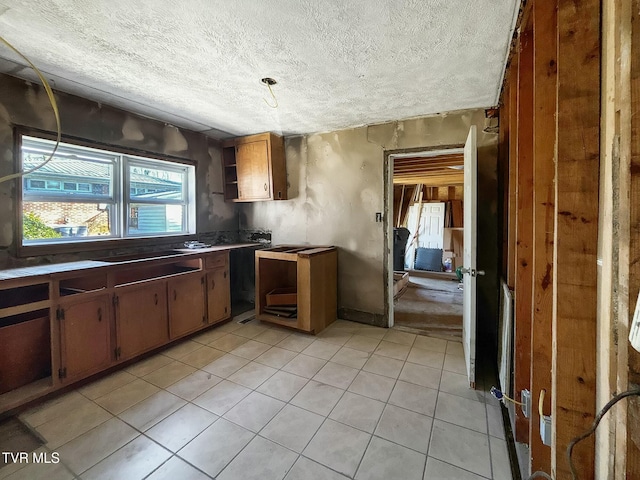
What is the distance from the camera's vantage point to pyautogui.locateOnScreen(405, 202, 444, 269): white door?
7309 millimetres

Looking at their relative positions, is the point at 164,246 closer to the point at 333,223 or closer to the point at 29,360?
the point at 29,360

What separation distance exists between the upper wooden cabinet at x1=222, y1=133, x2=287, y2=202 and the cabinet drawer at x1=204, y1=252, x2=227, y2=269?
3.09 ft

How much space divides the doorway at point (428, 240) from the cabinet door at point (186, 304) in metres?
2.25

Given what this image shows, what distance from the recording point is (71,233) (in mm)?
2639

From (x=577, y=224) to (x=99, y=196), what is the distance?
3708mm

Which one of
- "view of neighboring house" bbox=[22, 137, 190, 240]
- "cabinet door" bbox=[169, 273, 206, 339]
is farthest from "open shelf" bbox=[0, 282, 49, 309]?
"cabinet door" bbox=[169, 273, 206, 339]

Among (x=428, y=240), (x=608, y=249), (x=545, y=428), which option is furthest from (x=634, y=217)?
(x=428, y=240)

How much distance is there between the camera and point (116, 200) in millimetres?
2986

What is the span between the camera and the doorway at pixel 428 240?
3387mm

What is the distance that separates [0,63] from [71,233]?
1.38 metres

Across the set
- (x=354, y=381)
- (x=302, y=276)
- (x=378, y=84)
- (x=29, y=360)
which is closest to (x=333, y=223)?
(x=302, y=276)

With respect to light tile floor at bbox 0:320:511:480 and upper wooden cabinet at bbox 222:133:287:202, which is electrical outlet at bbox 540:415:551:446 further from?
upper wooden cabinet at bbox 222:133:287:202

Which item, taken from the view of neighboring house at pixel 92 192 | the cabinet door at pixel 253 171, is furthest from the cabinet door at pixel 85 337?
the cabinet door at pixel 253 171

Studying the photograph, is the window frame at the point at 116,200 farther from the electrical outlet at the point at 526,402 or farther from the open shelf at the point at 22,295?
the electrical outlet at the point at 526,402
